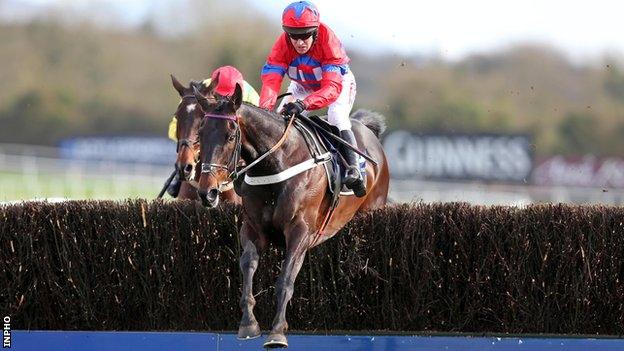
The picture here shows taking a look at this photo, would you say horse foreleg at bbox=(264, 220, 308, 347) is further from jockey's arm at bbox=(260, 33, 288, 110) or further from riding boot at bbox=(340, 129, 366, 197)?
jockey's arm at bbox=(260, 33, 288, 110)

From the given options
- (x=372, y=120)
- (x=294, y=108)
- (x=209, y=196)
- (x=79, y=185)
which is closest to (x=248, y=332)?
(x=209, y=196)

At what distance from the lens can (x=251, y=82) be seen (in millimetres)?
27750

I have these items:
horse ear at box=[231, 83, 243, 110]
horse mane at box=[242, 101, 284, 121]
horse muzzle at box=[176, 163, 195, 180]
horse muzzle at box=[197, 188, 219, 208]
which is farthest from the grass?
horse muzzle at box=[197, 188, 219, 208]

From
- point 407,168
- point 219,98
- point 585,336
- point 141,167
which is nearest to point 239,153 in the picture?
point 219,98

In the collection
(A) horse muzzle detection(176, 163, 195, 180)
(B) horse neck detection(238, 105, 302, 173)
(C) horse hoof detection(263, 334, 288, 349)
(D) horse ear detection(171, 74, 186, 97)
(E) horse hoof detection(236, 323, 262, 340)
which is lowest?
(C) horse hoof detection(263, 334, 288, 349)

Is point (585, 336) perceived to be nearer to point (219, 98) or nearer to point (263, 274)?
point (263, 274)

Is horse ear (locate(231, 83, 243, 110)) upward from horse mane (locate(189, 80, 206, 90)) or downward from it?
downward

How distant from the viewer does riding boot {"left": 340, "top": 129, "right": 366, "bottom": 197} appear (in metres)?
6.68

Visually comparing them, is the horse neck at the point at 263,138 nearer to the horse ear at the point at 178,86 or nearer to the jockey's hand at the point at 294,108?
the jockey's hand at the point at 294,108

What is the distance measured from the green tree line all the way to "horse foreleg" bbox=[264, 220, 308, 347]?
1874 cm

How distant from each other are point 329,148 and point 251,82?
835 inches

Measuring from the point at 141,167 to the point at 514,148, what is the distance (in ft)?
31.1

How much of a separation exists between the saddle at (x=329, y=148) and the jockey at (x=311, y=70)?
47mm

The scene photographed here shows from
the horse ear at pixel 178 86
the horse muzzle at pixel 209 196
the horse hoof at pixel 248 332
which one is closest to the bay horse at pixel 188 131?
the horse ear at pixel 178 86
